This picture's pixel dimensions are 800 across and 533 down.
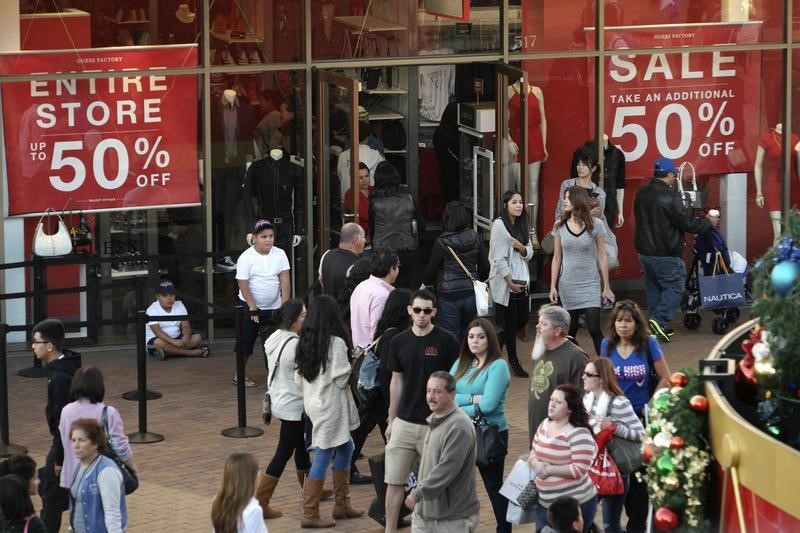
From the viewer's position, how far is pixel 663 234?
16.0m

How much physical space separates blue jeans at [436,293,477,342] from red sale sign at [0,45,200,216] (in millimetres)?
3659

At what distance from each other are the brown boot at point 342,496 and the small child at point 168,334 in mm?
5013

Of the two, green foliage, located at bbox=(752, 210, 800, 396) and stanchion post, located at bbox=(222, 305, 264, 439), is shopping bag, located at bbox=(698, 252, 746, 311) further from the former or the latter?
green foliage, located at bbox=(752, 210, 800, 396)

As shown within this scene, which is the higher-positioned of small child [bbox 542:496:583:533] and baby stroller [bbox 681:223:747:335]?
baby stroller [bbox 681:223:747:335]

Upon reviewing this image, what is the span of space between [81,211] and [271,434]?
13.3 ft

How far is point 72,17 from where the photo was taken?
1570cm

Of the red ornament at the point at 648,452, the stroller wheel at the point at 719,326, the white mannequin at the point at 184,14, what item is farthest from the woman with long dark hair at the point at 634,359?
the white mannequin at the point at 184,14

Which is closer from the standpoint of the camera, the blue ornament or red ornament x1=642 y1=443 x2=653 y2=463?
the blue ornament

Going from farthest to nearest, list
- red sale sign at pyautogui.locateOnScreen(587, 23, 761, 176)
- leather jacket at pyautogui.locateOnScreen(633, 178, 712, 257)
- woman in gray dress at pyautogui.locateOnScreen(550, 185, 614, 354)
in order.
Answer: red sale sign at pyautogui.locateOnScreen(587, 23, 761, 176), leather jacket at pyautogui.locateOnScreen(633, 178, 712, 257), woman in gray dress at pyautogui.locateOnScreen(550, 185, 614, 354)

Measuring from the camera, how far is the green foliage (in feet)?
20.3

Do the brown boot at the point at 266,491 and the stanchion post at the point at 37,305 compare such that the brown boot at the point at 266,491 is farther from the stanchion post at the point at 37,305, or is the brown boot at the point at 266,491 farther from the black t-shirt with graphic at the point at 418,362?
the stanchion post at the point at 37,305

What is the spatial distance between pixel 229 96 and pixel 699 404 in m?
10.5

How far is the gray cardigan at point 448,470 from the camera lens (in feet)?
30.0

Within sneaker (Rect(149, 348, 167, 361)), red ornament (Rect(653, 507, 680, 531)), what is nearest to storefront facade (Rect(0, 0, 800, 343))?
sneaker (Rect(149, 348, 167, 361))
